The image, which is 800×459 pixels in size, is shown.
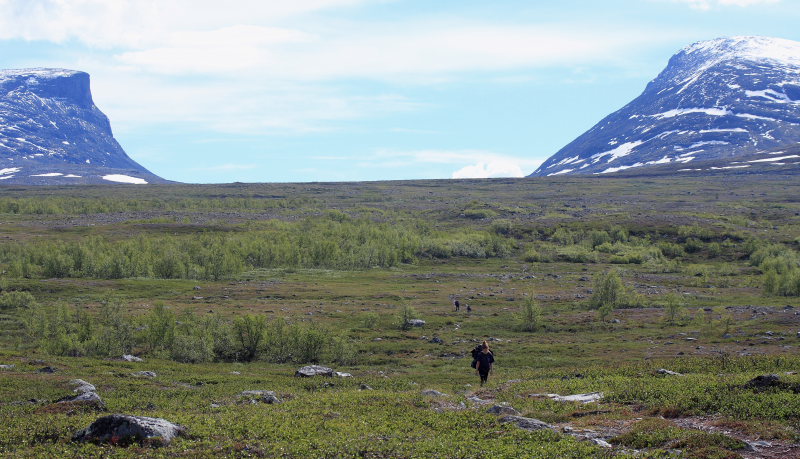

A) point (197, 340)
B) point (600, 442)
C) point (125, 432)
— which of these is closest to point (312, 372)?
point (197, 340)

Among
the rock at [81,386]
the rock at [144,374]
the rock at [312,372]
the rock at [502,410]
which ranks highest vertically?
the rock at [502,410]

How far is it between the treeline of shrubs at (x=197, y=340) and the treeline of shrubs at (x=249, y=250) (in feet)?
142

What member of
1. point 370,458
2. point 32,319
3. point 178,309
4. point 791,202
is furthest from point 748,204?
point 370,458

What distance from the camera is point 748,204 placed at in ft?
587

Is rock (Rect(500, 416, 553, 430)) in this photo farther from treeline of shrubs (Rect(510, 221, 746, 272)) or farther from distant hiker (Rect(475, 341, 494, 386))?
treeline of shrubs (Rect(510, 221, 746, 272))

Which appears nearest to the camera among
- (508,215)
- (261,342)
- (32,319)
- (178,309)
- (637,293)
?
(261,342)

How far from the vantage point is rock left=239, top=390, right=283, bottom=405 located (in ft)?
88.3

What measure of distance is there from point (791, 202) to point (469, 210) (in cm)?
8733

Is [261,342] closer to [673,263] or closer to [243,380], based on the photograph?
[243,380]

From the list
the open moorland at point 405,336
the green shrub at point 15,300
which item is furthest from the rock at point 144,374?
the green shrub at point 15,300

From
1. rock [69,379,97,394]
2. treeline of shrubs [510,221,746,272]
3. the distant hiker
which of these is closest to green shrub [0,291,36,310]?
rock [69,379,97,394]

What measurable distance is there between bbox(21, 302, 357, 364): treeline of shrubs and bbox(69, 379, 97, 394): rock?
1325 cm

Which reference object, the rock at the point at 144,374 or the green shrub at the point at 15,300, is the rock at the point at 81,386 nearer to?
the rock at the point at 144,374

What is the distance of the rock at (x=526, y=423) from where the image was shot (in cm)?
2027
